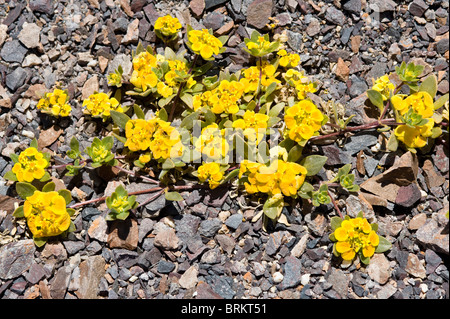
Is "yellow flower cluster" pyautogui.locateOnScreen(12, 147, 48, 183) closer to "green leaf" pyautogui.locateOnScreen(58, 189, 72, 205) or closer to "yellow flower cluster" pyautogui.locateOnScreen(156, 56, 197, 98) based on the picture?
"green leaf" pyautogui.locateOnScreen(58, 189, 72, 205)

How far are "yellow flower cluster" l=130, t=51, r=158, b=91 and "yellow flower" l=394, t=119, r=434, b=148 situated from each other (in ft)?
7.69

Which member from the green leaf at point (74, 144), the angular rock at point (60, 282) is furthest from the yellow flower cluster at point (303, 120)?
the angular rock at point (60, 282)

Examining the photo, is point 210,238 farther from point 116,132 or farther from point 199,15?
point 199,15

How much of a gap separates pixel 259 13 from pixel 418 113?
1871 mm

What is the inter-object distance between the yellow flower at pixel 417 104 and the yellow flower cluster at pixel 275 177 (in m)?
1.05

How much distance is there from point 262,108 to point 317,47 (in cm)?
94

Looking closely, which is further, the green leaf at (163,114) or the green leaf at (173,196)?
the green leaf at (163,114)

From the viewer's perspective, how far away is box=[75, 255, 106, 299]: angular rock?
3.68 meters

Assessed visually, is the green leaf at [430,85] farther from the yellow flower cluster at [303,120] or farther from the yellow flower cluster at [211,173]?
the yellow flower cluster at [211,173]

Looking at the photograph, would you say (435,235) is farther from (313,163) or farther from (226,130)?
(226,130)

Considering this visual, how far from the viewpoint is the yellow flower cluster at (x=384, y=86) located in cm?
394

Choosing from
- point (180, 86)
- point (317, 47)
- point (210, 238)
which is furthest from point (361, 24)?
point (210, 238)

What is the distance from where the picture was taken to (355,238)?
11.7 feet

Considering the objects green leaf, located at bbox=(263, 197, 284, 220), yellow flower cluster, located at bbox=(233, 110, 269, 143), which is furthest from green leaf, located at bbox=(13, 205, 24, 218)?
green leaf, located at bbox=(263, 197, 284, 220)
